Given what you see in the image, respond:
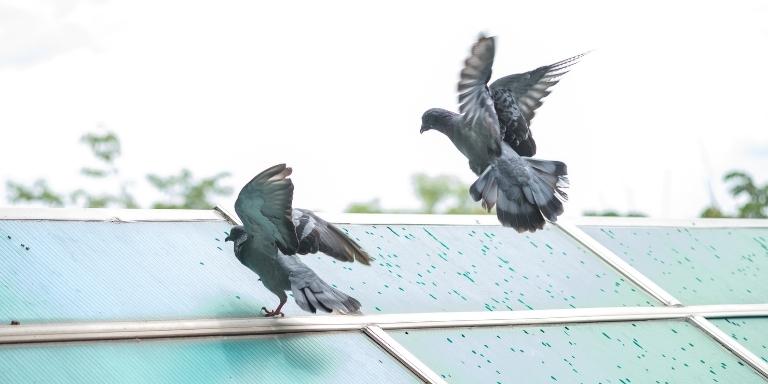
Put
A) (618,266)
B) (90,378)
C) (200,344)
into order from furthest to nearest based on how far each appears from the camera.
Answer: (618,266) → (200,344) → (90,378)

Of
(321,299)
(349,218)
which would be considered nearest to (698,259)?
(349,218)

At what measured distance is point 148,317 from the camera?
135 inches

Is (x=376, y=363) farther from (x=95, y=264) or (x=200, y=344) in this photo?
(x=95, y=264)

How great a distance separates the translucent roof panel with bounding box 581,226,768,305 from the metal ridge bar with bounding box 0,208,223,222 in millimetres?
1941

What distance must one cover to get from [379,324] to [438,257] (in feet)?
2.77

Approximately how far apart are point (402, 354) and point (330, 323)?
0.26 metres

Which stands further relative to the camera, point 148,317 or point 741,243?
point 741,243

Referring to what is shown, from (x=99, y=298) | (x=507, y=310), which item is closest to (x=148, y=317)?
(x=99, y=298)

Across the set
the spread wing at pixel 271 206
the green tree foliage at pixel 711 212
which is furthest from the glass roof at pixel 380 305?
the green tree foliage at pixel 711 212

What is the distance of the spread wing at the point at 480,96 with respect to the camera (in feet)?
12.5

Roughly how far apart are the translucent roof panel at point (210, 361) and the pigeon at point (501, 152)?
2.58 feet

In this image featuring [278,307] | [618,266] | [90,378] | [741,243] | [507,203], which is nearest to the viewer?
[90,378]

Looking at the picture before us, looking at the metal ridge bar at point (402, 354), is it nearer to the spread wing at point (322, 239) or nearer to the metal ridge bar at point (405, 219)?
the spread wing at point (322, 239)

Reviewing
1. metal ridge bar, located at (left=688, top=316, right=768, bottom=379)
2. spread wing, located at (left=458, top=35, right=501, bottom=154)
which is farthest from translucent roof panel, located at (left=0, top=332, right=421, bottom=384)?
metal ridge bar, located at (left=688, top=316, right=768, bottom=379)
